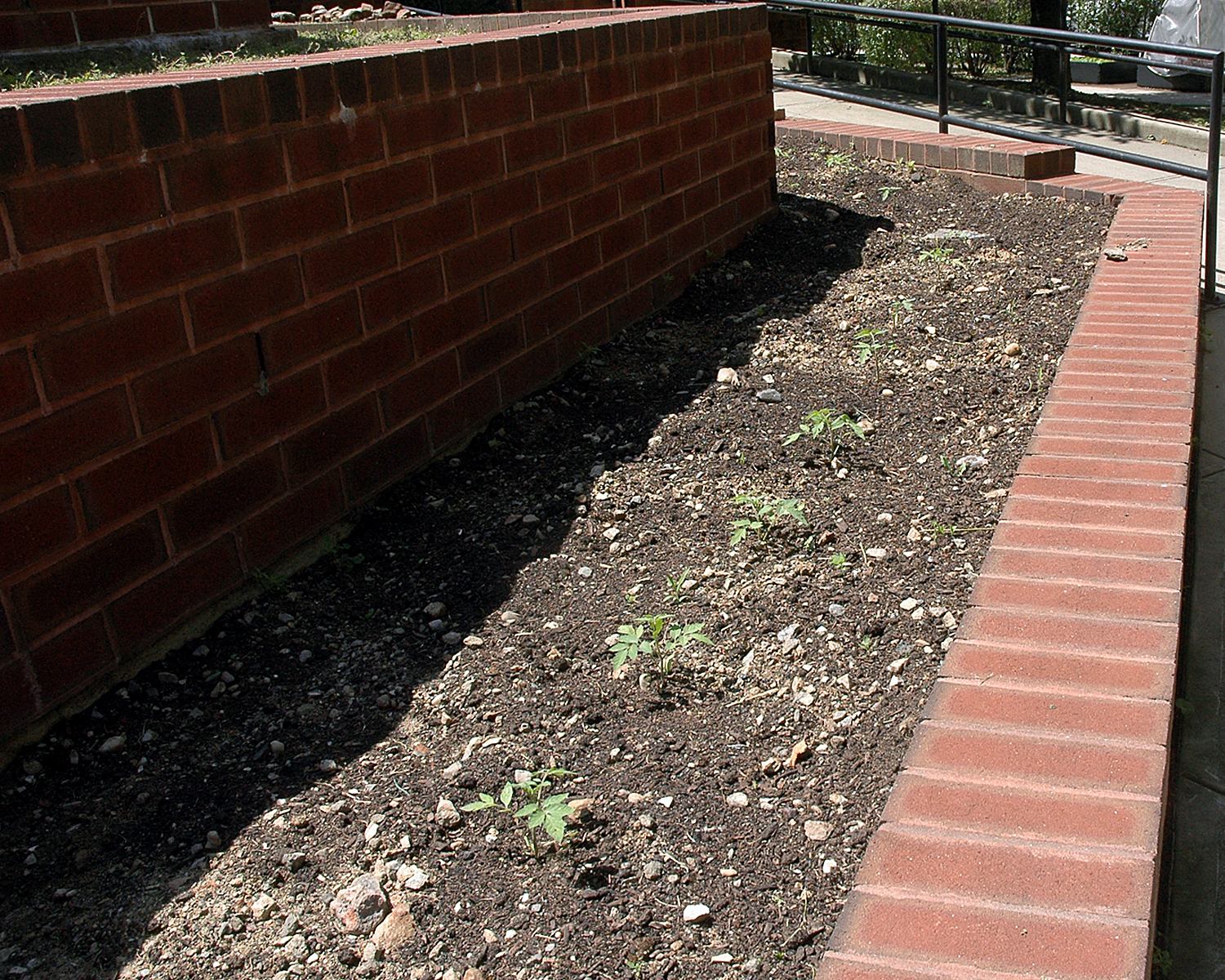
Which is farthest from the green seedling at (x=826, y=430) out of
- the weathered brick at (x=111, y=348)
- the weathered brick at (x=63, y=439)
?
the weathered brick at (x=63, y=439)

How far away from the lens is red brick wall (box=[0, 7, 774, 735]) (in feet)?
8.01

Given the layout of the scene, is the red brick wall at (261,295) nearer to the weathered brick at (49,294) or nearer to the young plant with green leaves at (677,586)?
the weathered brick at (49,294)

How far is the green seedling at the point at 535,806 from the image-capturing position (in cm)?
213

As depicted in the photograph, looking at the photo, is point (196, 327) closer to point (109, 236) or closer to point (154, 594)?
point (109, 236)

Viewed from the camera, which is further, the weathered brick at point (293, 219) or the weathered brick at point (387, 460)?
the weathered brick at point (387, 460)

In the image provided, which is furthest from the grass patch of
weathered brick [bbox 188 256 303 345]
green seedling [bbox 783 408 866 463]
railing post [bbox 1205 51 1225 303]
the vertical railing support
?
railing post [bbox 1205 51 1225 303]

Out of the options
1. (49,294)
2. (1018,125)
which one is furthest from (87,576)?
(1018,125)

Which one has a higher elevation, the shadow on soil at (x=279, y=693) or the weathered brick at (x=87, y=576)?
the weathered brick at (x=87, y=576)

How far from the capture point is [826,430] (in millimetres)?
3574

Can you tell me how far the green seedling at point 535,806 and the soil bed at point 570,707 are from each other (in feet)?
0.10

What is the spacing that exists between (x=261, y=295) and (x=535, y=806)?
1510 mm

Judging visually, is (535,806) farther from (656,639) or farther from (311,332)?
(311,332)

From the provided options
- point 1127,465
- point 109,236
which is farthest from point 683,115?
point 109,236

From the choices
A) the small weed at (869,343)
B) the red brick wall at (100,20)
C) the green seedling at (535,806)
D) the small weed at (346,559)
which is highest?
the red brick wall at (100,20)
